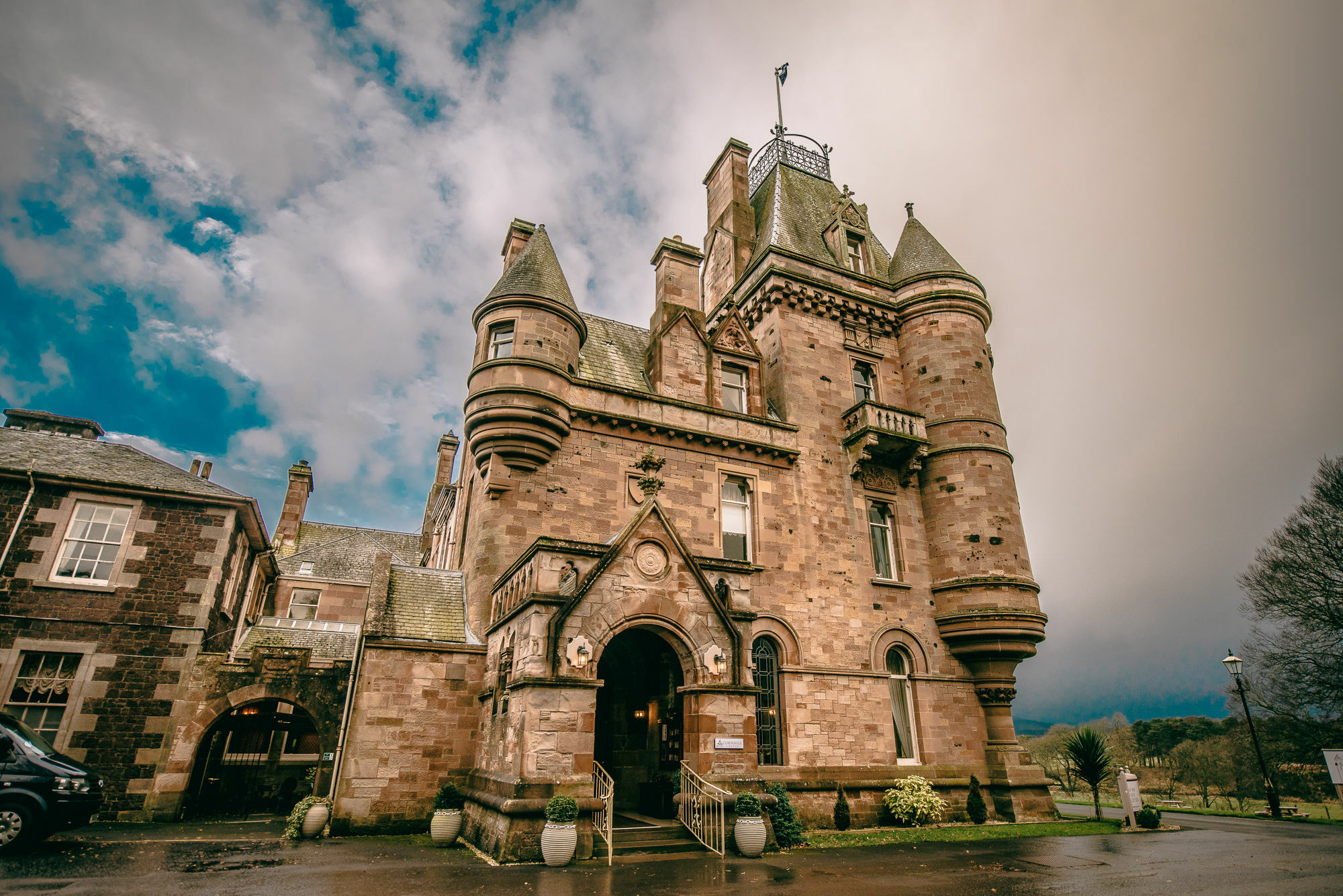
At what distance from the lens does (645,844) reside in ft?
39.5

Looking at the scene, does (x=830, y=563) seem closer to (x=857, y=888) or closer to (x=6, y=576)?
(x=857, y=888)

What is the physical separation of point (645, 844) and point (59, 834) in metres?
11.5

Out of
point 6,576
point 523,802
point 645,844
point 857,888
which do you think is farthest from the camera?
point 6,576

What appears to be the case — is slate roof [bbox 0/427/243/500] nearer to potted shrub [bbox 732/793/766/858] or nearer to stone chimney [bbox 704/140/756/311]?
potted shrub [bbox 732/793/766/858]

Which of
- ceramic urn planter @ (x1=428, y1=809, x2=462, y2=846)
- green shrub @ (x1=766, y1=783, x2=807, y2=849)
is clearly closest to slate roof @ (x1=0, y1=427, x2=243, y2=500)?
ceramic urn planter @ (x1=428, y1=809, x2=462, y2=846)

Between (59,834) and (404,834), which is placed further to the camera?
(404,834)

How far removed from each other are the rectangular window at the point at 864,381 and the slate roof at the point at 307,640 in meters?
18.4

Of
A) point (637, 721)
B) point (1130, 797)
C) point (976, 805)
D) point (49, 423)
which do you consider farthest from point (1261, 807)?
point (49, 423)

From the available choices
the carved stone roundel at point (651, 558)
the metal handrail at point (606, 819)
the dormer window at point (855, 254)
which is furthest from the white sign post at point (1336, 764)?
→ the metal handrail at point (606, 819)

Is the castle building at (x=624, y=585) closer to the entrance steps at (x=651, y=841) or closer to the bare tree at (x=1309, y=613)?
the entrance steps at (x=651, y=841)

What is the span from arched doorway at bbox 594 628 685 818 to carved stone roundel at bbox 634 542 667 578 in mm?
2075

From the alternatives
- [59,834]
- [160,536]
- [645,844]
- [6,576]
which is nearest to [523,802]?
[645,844]

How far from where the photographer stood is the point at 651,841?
12195 millimetres

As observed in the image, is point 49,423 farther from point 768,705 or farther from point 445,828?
point 768,705
